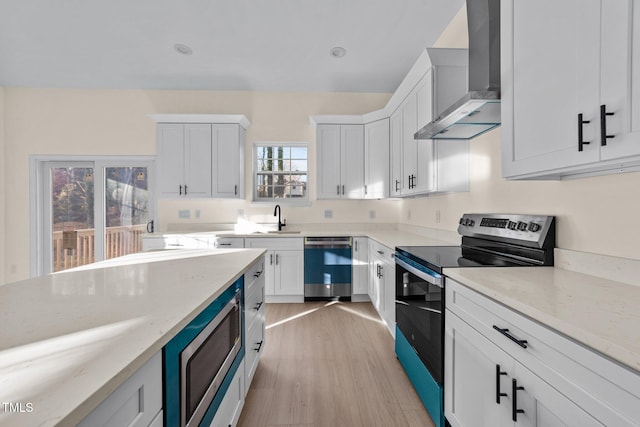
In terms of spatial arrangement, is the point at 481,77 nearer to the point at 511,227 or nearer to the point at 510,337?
the point at 511,227

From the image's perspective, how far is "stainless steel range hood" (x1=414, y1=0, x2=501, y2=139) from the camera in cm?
150

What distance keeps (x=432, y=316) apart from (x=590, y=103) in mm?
1153

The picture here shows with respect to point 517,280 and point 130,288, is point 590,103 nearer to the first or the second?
point 517,280

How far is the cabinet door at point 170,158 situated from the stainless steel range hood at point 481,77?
322 cm

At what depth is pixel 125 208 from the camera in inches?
164

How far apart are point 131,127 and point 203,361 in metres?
4.21

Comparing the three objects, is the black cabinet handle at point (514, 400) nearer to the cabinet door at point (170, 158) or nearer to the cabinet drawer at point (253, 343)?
the cabinet drawer at point (253, 343)

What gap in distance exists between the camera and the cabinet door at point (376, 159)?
357cm

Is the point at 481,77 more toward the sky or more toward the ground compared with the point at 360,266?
more toward the sky

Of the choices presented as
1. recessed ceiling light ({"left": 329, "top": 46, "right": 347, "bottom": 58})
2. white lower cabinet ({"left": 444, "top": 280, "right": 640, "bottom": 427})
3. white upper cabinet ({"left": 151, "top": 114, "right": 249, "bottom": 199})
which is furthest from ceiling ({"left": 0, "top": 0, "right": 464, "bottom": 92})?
white lower cabinet ({"left": 444, "top": 280, "right": 640, "bottom": 427})

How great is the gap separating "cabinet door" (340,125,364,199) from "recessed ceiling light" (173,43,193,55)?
202 cm

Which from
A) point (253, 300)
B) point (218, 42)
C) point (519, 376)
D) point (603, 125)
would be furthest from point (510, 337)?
point (218, 42)

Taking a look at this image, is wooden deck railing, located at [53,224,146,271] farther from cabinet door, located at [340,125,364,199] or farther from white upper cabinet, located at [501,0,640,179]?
white upper cabinet, located at [501,0,640,179]

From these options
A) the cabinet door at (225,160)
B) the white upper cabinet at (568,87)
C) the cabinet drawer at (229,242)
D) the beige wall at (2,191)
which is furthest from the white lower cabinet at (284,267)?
the beige wall at (2,191)
